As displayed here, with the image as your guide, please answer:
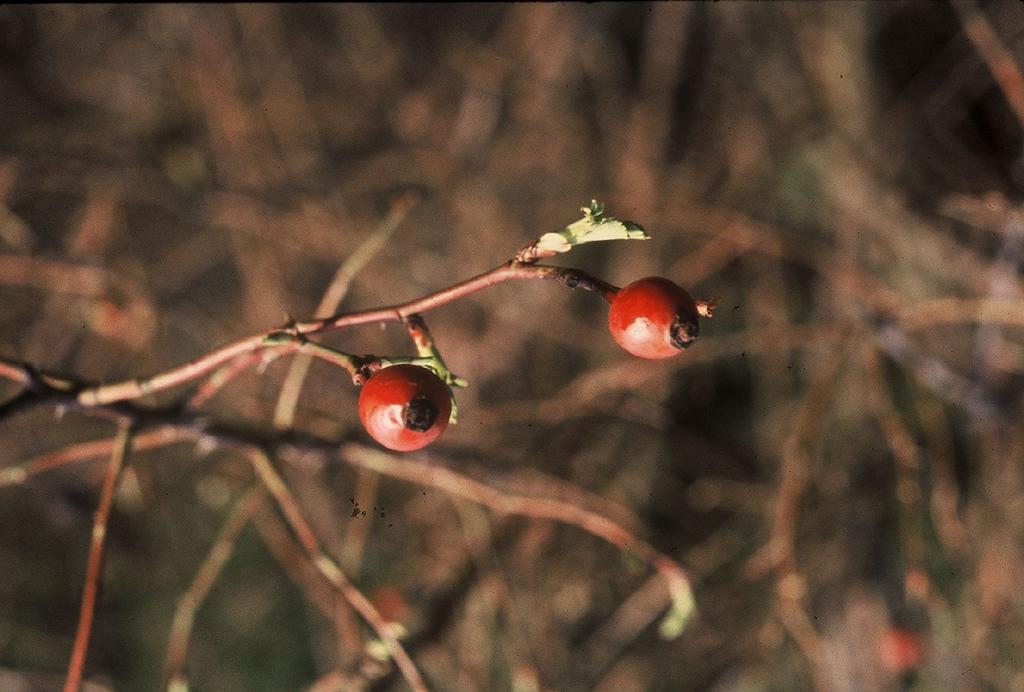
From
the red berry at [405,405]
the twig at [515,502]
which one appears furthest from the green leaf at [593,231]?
the twig at [515,502]

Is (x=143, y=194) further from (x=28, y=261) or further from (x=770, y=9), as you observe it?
(x=770, y=9)

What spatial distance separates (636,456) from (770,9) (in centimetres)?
165

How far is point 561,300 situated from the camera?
284cm

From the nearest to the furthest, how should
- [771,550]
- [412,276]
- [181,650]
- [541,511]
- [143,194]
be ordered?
[181,650] < [541,511] < [771,550] < [143,194] < [412,276]

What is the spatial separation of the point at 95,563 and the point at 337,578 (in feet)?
1.01

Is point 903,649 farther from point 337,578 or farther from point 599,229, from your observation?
point 599,229

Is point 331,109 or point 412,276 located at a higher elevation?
point 331,109

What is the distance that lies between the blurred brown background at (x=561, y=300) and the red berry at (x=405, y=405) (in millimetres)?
930

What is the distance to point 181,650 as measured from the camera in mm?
1025

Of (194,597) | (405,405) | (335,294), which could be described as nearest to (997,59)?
(335,294)

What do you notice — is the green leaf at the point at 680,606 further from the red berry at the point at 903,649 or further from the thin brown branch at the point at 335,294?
the red berry at the point at 903,649

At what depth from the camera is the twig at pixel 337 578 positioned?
97 cm

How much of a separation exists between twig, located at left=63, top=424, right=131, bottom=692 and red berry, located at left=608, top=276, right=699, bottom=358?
0.67m

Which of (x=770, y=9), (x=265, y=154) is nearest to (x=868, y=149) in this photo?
(x=770, y=9)
